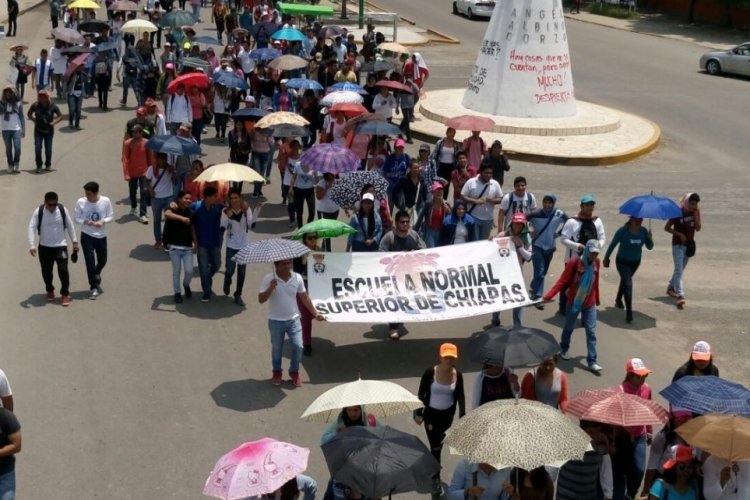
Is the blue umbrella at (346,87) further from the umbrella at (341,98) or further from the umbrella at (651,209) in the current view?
the umbrella at (651,209)

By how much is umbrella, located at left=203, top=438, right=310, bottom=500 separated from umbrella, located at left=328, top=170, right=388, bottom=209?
24.0 feet

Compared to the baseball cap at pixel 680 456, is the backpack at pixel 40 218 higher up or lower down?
lower down

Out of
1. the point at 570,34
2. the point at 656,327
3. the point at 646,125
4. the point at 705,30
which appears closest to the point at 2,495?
the point at 656,327

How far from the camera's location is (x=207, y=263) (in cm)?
1326

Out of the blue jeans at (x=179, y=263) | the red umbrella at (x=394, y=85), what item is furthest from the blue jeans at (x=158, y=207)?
the red umbrella at (x=394, y=85)

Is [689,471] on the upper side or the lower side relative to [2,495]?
upper

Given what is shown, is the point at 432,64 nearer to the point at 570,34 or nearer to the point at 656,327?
the point at 570,34

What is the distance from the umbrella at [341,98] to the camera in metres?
19.5

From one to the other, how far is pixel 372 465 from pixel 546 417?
1150 mm

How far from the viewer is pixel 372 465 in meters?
6.66

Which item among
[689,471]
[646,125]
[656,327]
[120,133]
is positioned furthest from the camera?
[646,125]

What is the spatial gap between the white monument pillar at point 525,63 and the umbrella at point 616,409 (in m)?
15.8

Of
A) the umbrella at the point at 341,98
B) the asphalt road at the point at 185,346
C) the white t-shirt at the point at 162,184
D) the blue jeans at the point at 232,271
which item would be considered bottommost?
the asphalt road at the point at 185,346

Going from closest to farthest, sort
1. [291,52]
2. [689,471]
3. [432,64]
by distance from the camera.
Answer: [689,471] → [291,52] → [432,64]
